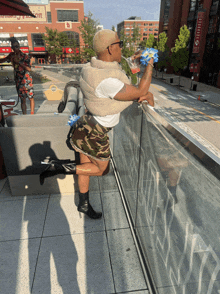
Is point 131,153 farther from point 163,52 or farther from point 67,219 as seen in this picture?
point 163,52

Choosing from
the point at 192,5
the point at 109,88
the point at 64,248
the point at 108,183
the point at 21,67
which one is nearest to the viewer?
the point at 109,88

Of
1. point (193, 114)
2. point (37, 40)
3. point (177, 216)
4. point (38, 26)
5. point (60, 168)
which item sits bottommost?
point (193, 114)

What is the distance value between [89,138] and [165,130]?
1294 mm

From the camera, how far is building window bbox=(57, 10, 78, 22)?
63656mm

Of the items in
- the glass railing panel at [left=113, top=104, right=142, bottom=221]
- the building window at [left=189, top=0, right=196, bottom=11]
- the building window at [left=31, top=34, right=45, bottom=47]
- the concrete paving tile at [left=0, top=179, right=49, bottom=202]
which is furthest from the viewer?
the building window at [left=31, top=34, right=45, bottom=47]

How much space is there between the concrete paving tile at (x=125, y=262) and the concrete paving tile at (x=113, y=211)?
0.40 feet

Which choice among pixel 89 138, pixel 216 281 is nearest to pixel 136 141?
pixel 89 138

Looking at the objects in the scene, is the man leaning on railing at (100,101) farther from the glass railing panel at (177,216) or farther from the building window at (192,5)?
the building window at (192,5)

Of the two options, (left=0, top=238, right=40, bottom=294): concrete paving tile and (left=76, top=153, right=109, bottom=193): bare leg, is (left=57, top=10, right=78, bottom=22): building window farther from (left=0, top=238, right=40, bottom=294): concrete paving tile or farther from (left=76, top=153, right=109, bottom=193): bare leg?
(left=0, top=238, right=40, bottom=294): concrete paving tile

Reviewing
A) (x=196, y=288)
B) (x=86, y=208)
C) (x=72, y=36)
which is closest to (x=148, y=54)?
(x=196, y=288)

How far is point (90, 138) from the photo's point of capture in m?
2.70

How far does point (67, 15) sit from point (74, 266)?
75.1 meters

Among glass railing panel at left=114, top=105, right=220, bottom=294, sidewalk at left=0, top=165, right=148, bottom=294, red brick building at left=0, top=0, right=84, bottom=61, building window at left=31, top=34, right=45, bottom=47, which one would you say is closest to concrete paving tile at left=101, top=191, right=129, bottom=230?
sidewalk at left=0, top=165, right=148, bottom=294

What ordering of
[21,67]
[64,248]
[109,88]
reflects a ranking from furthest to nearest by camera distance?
[21,67]
[64,248]
[109,88]
